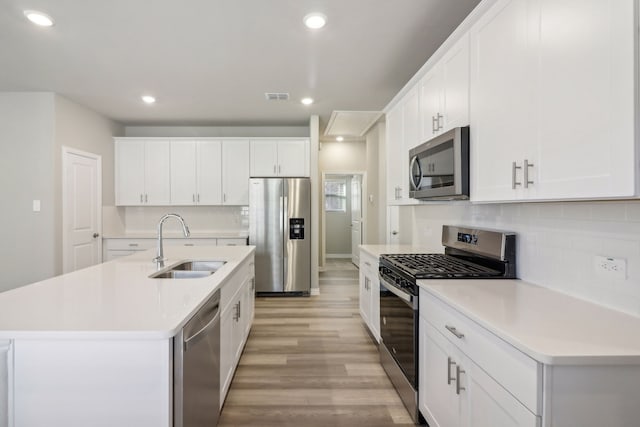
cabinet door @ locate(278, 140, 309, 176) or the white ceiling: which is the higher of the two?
the white ceiling

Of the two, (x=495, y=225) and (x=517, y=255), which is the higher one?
(x=495, y=225)

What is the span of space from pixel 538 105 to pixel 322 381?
7.12 feet

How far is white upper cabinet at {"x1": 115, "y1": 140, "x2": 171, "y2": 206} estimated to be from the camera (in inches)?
213

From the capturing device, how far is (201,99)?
4395 mm

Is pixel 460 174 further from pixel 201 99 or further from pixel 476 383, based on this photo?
pixel 201 99

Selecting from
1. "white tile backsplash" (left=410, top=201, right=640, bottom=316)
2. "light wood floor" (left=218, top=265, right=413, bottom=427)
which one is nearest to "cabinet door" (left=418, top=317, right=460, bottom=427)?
"light wood floor" (left=218, top=265, right=413, bottom=427)

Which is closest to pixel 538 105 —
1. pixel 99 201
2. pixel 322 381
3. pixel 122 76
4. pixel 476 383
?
pixel 476 383

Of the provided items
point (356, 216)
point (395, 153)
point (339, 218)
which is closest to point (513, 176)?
point (395, 153)

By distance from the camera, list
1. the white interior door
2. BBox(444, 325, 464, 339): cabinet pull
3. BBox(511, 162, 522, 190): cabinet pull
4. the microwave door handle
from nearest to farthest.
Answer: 1. BBox(444, 325, 464, 339): cabinet pull
2. BBox(511, 162, 522, 190): cabinet pull
3. the microwave door handle
4. the white interior door

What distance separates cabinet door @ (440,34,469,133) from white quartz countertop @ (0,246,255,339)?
168 cm

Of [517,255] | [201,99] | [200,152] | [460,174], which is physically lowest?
[517,255]

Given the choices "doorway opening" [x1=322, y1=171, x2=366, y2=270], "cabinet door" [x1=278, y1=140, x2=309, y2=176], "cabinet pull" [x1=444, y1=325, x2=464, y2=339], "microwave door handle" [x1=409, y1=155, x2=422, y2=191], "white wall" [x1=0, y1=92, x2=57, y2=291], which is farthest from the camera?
"doorway opening" [x1=322, y1=171, x2=366, y2=270]

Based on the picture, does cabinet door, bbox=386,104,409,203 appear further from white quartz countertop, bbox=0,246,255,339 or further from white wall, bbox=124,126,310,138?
white wall, bbox=124,126,310,138

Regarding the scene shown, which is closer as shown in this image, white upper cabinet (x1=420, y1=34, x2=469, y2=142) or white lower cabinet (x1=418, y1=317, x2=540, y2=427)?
white lower cabinet (x1=418, y1=317, x2=540, y2=427)
